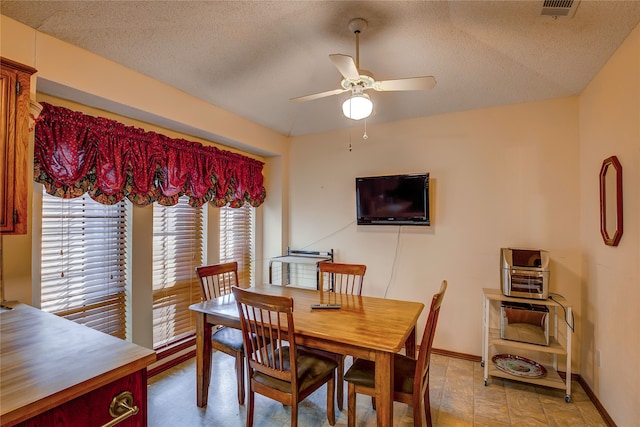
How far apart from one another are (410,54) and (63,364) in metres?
2.56

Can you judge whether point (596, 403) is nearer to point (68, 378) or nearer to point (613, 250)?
point (613, 250)

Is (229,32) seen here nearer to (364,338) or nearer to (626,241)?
(364,338)

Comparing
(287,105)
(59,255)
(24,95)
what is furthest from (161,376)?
(287,105)

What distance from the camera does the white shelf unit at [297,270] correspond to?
151 inches

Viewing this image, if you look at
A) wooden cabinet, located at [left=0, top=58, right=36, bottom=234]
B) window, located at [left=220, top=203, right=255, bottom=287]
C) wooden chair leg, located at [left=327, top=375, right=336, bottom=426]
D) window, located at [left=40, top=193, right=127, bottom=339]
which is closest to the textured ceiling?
wooden cabinet, located at [left=0, top=58, right=36, bottom=234]

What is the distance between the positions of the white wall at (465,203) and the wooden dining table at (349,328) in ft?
3.63

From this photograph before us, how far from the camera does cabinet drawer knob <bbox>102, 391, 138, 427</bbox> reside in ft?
3.53

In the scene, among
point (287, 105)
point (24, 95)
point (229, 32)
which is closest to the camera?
point (24, 95)

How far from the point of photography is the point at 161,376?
276 centimetres

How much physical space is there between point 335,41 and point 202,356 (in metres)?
2.47

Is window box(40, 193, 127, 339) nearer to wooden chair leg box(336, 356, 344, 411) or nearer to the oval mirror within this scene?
wooden chair leg box(336, 356, 344, 411)

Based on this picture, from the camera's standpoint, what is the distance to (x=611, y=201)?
2156 millimetres

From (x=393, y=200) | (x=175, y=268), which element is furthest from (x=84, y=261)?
(x=393, y=200)

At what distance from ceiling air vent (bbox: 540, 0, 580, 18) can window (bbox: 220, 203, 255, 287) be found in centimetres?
330
